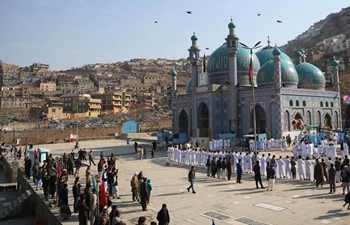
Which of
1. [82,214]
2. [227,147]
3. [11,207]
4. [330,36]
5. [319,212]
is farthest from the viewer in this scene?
[330,36]

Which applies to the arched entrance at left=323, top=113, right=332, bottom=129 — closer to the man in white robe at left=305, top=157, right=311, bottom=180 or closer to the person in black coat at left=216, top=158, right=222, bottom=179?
the man in white robe at left=305, top=157, right=311, bottom=180

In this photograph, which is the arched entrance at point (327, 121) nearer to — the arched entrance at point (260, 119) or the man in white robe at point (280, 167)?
the arched entrance at point (260, 119)

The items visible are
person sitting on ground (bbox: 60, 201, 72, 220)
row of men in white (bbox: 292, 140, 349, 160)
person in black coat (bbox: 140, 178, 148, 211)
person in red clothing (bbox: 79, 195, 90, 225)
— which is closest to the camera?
person in red clothing (bbox: 79, 195, 90, 225)

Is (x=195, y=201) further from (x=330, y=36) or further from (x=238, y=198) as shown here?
(x=330, y=36)

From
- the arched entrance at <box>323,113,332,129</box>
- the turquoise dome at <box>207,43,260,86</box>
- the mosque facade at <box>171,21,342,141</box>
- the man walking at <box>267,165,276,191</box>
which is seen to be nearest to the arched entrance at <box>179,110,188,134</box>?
the mosque facade at <box>171,21,342,141</box>

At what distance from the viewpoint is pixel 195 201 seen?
40.2 feet

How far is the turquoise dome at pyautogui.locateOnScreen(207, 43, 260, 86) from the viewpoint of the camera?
3781 centimetres

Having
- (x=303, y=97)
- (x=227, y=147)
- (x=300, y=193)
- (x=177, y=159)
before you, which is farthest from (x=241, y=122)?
(x=300, y=193)

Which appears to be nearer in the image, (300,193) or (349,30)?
(300,193)

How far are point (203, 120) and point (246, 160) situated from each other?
20.0 metres

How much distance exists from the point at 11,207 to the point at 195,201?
38.0 feet

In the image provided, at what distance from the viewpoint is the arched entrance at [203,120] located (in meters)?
36.8

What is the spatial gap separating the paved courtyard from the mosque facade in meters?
16.4

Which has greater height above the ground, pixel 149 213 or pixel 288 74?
pixel 288 74
